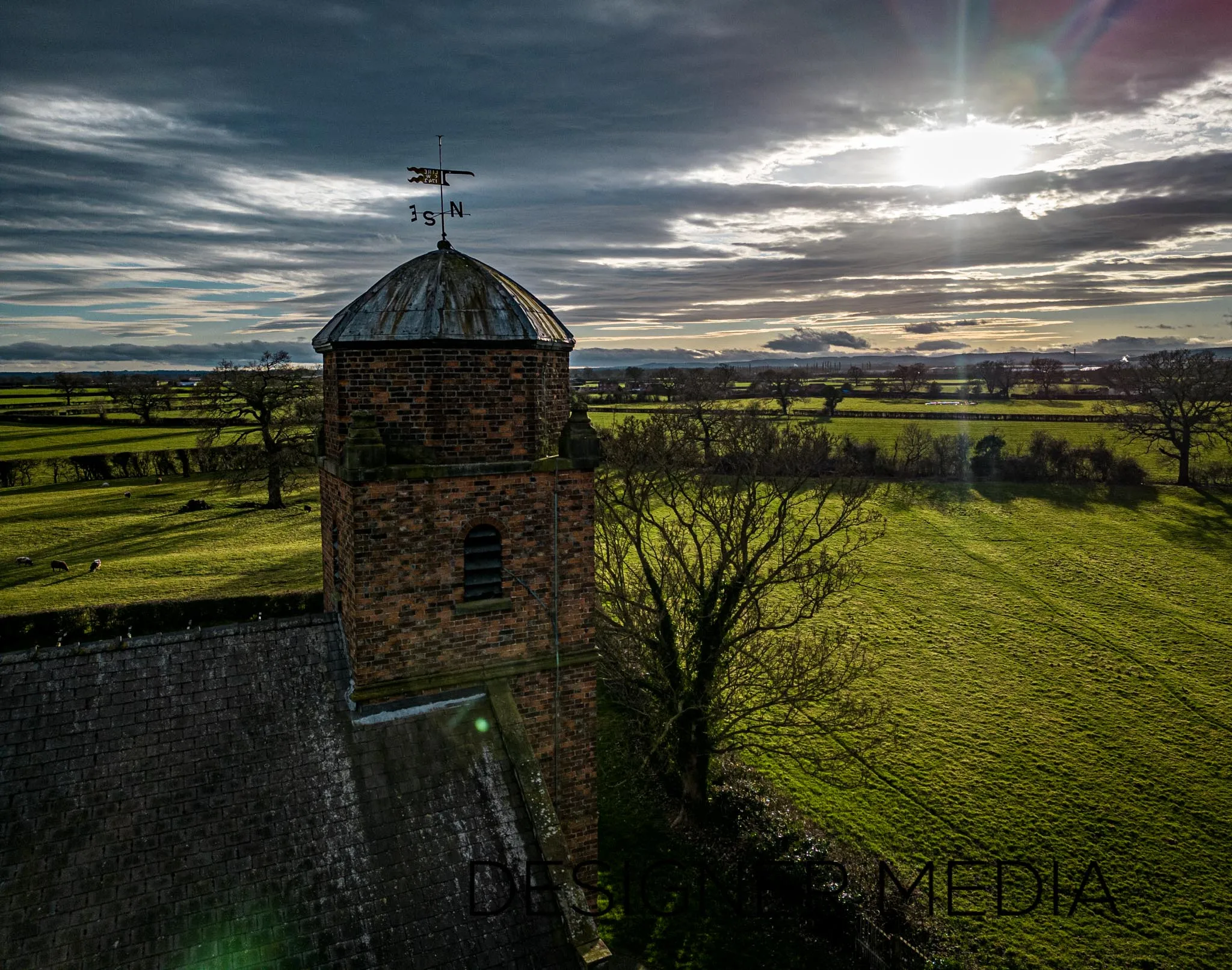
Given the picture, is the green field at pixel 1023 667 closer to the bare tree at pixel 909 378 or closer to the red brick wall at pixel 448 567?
the red brick wall at pixel 448 567

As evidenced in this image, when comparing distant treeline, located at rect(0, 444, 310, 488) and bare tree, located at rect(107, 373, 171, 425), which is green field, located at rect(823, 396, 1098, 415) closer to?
distant treeline, located at rect(0, 444, 310, 488)

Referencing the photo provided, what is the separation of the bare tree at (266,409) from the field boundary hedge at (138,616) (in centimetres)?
1772

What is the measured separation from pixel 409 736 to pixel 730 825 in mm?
10149

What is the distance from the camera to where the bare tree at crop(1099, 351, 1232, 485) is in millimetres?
53594

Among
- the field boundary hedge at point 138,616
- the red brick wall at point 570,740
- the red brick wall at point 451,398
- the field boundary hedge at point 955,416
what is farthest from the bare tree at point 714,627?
the field boundary hedge at point 955,416

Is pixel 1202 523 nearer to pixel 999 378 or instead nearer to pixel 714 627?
pixel 714 627

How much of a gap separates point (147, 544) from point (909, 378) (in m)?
125

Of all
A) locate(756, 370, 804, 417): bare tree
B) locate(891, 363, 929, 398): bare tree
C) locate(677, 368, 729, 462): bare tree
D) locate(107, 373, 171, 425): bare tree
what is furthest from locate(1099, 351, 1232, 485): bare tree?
locate(107, 373, 171, 425): bare tree

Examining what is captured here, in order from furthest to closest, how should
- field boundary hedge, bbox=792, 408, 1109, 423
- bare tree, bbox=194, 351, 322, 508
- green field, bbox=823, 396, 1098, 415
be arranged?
green field, bbox=823, 396, 1098, 415 → field boundary hedge, bbox=792, 408, 1109, 423 → bare tree, bbox=194, 351, 322, 508

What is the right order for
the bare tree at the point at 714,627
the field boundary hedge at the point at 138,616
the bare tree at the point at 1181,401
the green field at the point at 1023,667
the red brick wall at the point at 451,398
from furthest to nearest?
the bare tree at the point at 1181,401, the field boundary hedge at the point at 138,616, the bare tree at the point at 714,627, the green field at the point at 1023,667, the red brick wall at the point at 451,398

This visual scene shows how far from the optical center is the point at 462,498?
9336 millimetres

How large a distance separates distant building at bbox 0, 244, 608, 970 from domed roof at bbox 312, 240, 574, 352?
0.04 meters

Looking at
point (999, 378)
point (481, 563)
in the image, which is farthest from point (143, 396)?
point (999, 378)

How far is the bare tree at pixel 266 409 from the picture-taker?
41000mm
